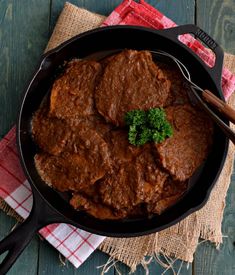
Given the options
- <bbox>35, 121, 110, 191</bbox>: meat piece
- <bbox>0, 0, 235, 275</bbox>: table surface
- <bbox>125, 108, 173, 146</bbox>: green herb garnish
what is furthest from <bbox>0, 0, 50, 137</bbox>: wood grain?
<bbox>125, 108, 173, 146</bbox>: green herb garnish

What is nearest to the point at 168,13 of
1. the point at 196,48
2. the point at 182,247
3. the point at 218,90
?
the point at 196,48

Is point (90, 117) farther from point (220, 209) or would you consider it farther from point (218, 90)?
point (220, 209)

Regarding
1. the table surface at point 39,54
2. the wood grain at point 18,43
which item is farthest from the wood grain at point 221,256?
the wood grain at point 18,43

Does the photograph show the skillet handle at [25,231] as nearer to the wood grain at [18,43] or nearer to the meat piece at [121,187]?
the meat piece at [121,187]

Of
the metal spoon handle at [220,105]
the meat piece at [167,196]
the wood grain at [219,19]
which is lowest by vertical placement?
the meat piece at [167,196]

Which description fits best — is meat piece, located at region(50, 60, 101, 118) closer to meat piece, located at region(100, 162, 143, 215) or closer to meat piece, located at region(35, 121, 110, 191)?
meat piece, located at region(35, 121, 110, 191)

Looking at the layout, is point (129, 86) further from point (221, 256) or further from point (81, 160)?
point (221, 256)
